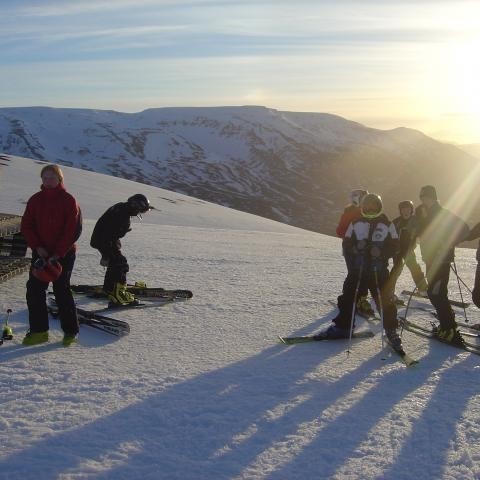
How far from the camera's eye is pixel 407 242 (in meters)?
9.00

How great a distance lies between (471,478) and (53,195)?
483 centimetres

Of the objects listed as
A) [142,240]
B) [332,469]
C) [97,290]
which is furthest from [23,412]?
[142,240]

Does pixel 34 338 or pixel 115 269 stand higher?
pixel 115 269

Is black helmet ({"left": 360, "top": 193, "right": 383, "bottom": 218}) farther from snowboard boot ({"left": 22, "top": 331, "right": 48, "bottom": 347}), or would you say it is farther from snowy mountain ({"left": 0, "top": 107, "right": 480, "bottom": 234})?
snowy mountain ({"left": 0, "top": 107, "right": 480, "bottom": 234})

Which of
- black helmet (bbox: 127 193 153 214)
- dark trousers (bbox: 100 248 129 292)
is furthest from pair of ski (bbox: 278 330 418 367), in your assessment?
black helmet (bbox: 127 193 153 214)

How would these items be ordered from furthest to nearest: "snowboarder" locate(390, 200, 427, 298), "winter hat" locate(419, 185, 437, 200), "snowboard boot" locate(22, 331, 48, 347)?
"snowboarder" locate(390, 200, 427, 298) < "winter hat" locate(419, 185, 437, 200) < "snowboard boot" locate(22, 331, 48, 347)

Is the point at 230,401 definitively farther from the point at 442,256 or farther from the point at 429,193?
the point at 429,193

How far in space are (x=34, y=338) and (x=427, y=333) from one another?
16.6ft

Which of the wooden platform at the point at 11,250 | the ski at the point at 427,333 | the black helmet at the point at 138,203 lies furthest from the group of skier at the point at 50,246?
the ski at the point at 427,333

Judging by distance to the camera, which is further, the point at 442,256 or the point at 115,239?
the point at 115,239

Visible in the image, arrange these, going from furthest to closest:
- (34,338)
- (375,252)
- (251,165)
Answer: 1. (251,165)
2. (375,252)
3. (34,338)

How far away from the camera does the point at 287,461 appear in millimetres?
4340

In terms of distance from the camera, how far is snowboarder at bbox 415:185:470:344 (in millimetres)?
7496

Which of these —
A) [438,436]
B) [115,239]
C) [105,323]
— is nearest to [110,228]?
[115,239]
